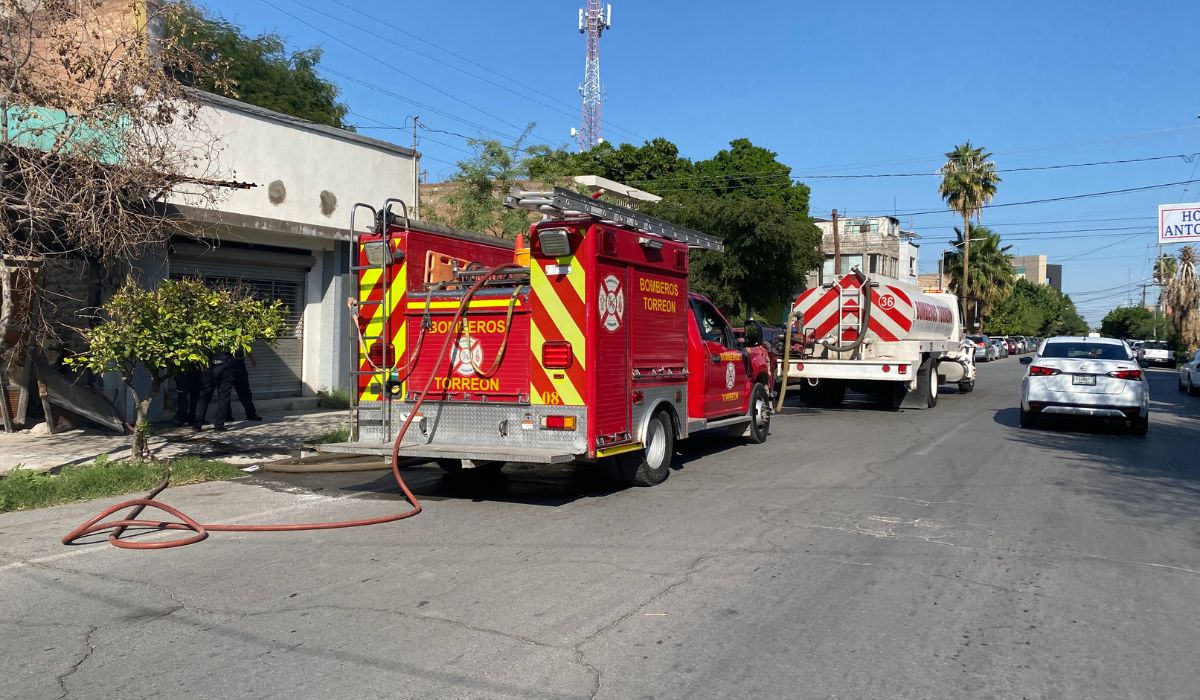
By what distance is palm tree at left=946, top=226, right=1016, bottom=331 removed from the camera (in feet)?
180

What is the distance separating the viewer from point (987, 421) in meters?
16.8

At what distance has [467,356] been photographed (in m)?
9.01

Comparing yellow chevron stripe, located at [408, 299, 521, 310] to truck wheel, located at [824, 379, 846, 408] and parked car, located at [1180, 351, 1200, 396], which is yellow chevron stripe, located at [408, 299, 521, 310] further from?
parked car, located at [1180, 351, 1200, 396]

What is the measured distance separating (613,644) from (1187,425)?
1668cm

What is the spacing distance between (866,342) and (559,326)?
475 inches

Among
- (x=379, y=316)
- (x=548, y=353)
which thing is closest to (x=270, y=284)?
(x=379, y=316)

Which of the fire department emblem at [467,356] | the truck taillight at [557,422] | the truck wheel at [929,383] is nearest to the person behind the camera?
the truck taillight at [557,422]

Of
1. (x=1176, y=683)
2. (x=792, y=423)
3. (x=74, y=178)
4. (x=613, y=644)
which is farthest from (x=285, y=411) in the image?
(x=1176, y=683)

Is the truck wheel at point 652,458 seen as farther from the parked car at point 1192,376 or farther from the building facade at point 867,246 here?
the building facade at point 867,246

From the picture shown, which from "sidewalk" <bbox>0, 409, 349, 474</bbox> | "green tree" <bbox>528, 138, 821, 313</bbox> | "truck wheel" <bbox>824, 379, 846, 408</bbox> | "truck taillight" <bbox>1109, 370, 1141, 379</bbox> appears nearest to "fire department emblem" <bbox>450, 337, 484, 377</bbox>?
"sidewalk" <bbox>0, 409, 349, 474</bbox>

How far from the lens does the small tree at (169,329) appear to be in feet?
30.6

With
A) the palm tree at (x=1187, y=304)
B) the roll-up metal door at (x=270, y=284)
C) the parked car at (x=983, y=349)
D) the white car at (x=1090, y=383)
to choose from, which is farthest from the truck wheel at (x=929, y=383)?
the palm tree at (x=1187, y=304)

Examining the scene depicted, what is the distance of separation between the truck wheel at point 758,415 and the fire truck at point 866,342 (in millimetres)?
4815

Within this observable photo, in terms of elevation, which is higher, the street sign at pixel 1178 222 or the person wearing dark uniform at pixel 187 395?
the street sign at pixel 1178 222
